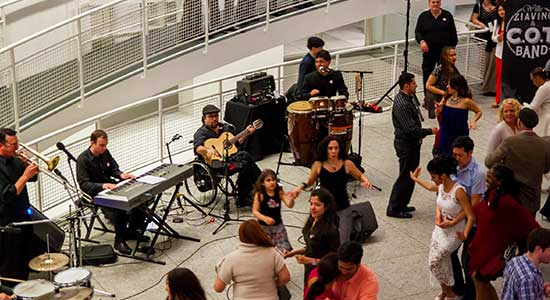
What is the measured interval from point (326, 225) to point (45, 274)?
10.4 ft

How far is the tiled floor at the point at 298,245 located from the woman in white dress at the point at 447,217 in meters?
0.75

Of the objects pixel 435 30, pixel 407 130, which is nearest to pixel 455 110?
pixel 407 130

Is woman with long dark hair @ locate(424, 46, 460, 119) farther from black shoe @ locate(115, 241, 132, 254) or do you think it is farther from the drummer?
black shoe @ locate(115, 241, 132, 254)

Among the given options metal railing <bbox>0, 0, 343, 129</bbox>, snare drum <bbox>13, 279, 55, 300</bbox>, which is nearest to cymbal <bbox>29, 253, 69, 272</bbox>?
snare drum <bbox>13, 279, 55, 300</bbox>

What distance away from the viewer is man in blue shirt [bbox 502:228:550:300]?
263 inches

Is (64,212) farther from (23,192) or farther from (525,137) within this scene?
→ (525,137)

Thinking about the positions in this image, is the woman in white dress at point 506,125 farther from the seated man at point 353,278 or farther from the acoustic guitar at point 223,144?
the seated man at point 353,278

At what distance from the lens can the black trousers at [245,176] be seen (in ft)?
35.8

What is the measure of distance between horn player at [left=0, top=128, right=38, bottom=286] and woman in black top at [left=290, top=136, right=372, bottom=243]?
100 inches

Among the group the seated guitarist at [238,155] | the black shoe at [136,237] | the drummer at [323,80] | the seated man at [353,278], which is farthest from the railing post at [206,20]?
the seated man at [353,278]

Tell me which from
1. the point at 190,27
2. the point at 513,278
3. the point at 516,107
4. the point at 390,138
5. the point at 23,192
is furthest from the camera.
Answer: the point at 390,138

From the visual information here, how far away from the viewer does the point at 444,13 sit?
13.5m

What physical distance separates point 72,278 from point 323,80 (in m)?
4.71

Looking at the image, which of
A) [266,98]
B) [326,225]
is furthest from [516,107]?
[266,98]
